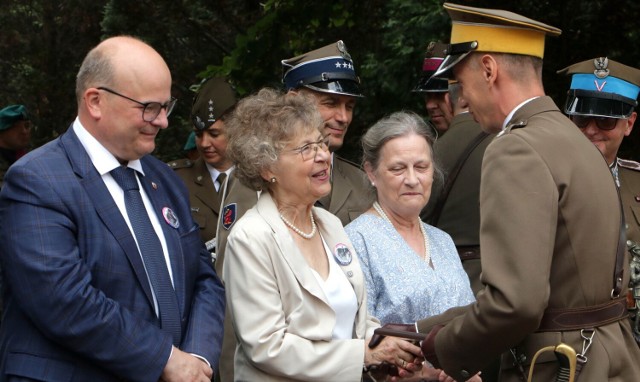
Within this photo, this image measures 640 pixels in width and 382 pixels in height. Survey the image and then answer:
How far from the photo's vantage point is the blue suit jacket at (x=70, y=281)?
3.65m

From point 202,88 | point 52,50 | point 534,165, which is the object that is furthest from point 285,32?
point 52,50

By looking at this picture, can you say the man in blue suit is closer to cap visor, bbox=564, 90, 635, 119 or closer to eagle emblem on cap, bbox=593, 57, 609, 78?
cap visor, bbox=564, 90, 635, 119

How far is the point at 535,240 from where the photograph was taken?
11.7ft

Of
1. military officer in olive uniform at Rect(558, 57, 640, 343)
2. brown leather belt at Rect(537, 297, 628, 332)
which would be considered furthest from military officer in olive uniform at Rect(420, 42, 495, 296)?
brown leather belt at Rect(537, 297, 628, 332)

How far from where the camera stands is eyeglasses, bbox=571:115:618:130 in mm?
5766

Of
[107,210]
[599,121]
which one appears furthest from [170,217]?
[599,121]

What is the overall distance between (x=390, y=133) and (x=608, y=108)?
1495mm

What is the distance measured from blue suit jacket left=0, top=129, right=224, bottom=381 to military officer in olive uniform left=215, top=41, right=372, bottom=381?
141 centimetres

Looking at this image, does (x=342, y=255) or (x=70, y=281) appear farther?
(x=342, y=255)

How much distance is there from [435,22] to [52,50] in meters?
10.8

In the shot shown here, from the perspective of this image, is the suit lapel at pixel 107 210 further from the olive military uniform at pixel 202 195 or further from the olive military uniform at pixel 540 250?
the olive military uniform at pixel 202 195

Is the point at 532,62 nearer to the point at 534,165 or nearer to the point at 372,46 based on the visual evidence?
the point at 534,165

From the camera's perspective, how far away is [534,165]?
12.0 ft

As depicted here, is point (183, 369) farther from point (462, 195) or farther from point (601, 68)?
point (601, 68)
